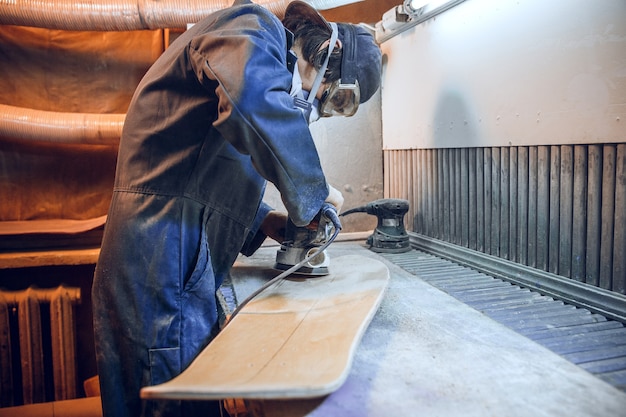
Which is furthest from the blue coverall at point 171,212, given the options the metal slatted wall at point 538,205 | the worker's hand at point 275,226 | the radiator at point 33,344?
the radiator at point 33,344

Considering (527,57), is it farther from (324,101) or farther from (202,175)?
(202,175)

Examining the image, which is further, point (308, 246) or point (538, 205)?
point (308, 246)

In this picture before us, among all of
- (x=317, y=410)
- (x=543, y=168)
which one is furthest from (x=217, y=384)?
(x=543, y=168)

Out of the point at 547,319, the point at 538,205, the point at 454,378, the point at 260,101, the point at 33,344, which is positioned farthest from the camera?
the point at 33,344

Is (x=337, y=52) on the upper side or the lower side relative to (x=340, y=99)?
upper

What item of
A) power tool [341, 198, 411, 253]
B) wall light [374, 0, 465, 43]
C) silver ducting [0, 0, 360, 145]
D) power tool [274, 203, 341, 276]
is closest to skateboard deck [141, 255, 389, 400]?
power tool [274, 203, 341, 276]

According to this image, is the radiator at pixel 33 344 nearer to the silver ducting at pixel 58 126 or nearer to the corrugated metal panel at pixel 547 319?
the silver ducting at pixel 58 126

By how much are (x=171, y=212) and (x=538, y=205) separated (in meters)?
1.25

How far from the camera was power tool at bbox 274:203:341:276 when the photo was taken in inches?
69.6

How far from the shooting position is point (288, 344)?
3.66 feet

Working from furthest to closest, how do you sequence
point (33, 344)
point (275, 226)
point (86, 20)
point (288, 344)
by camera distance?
point (33, 344) < point (86, 20) < point (275, 226) < point (288, 344)

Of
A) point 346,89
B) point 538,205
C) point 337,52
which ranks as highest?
point 337,52

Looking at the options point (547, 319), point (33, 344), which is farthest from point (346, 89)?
point (33, 344)

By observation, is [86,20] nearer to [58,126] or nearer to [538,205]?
[58,126]
